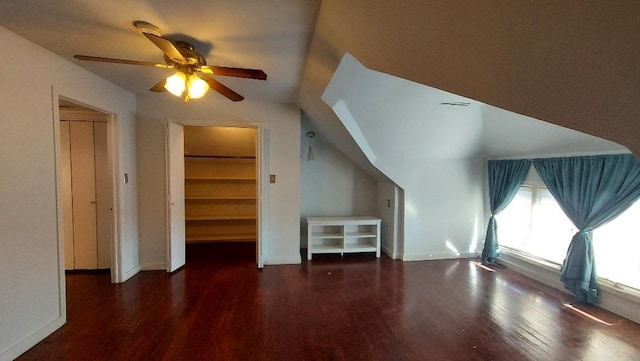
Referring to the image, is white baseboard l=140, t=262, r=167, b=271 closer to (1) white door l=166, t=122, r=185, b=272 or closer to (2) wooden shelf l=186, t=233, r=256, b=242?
(1) white door l=166, t=122, r=185, b=272

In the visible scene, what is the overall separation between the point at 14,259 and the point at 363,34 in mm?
2767

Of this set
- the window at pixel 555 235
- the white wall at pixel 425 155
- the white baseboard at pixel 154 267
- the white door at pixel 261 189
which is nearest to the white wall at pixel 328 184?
the white wall at pixel 425 155

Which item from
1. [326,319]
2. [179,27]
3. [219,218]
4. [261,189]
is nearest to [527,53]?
[179,27]

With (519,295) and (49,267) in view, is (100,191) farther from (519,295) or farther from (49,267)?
(519,295)

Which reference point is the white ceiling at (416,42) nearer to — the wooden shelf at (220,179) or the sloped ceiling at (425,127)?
the sloped ceiling at (425,127)

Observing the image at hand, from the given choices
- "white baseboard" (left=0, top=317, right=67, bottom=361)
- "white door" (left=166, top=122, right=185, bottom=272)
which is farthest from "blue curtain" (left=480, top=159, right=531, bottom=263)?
"white baseboard" (left=0, top=317, right=67, bottom=361)

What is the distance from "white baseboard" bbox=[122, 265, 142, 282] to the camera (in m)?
3.40

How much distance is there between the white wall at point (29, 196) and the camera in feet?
Result: 6.41

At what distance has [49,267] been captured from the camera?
229 centimetres

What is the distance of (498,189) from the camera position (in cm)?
412

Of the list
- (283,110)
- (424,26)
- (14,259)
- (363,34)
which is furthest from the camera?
(283,110)

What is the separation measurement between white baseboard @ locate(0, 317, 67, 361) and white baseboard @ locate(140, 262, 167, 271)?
130 cm

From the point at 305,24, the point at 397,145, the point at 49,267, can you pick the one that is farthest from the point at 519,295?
the point at 49,267

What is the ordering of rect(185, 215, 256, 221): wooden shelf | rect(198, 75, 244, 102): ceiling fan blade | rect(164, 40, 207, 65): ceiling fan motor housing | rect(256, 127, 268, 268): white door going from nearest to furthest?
rect(164, 40, 207, 65): ceiling fan motor housing
rect(198, 75, 244, 102): ceiling fan blade
rect(256, 127, 268, 268): white door
rect(185, 215, 256, 221): wooden shelf
